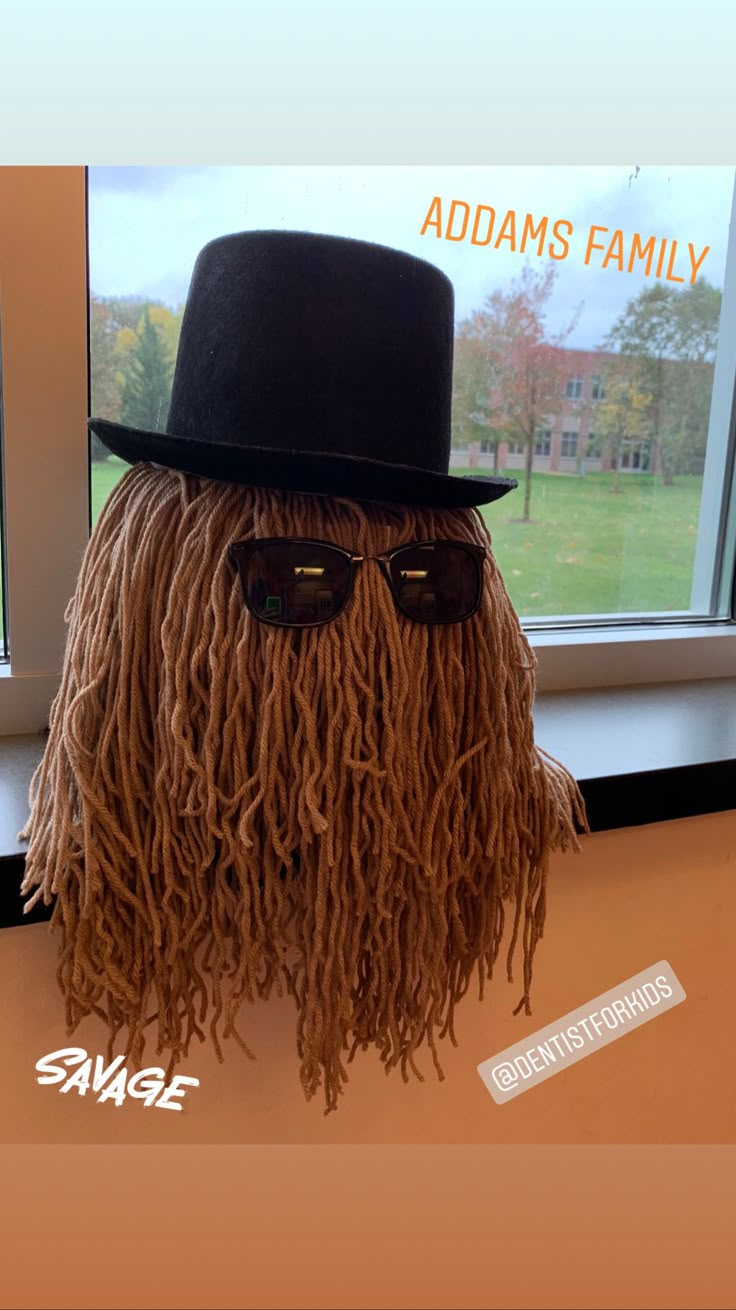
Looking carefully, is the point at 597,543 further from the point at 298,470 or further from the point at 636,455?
the point at 298,470

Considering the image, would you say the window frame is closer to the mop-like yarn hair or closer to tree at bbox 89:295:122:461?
tree at bbox 89:295:122:461

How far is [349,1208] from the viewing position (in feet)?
2.31

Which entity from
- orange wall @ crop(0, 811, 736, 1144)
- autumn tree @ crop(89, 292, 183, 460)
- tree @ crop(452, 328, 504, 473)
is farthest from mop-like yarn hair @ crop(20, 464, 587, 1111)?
tree @ crop(452, 328, 504, 473)

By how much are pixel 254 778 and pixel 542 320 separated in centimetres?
64

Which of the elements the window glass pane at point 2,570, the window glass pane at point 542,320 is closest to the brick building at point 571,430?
the window glass pane at point 542,320

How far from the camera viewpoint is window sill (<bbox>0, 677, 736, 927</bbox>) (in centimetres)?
61

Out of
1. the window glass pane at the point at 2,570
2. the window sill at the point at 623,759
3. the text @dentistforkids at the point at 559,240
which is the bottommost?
the window sill at the point at 623,759

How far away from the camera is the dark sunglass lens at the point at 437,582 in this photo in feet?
1.68

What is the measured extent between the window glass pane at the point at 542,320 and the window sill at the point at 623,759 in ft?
0.50

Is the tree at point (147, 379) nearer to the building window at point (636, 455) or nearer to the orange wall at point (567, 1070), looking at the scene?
the orange wall at point (567, 1070)

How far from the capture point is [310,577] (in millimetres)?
492

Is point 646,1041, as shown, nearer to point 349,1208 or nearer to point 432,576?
point 349,1208

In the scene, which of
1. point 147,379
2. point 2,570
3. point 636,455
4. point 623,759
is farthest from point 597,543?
point 2,570

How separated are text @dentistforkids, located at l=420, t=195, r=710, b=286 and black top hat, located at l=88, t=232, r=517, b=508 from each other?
341mm
